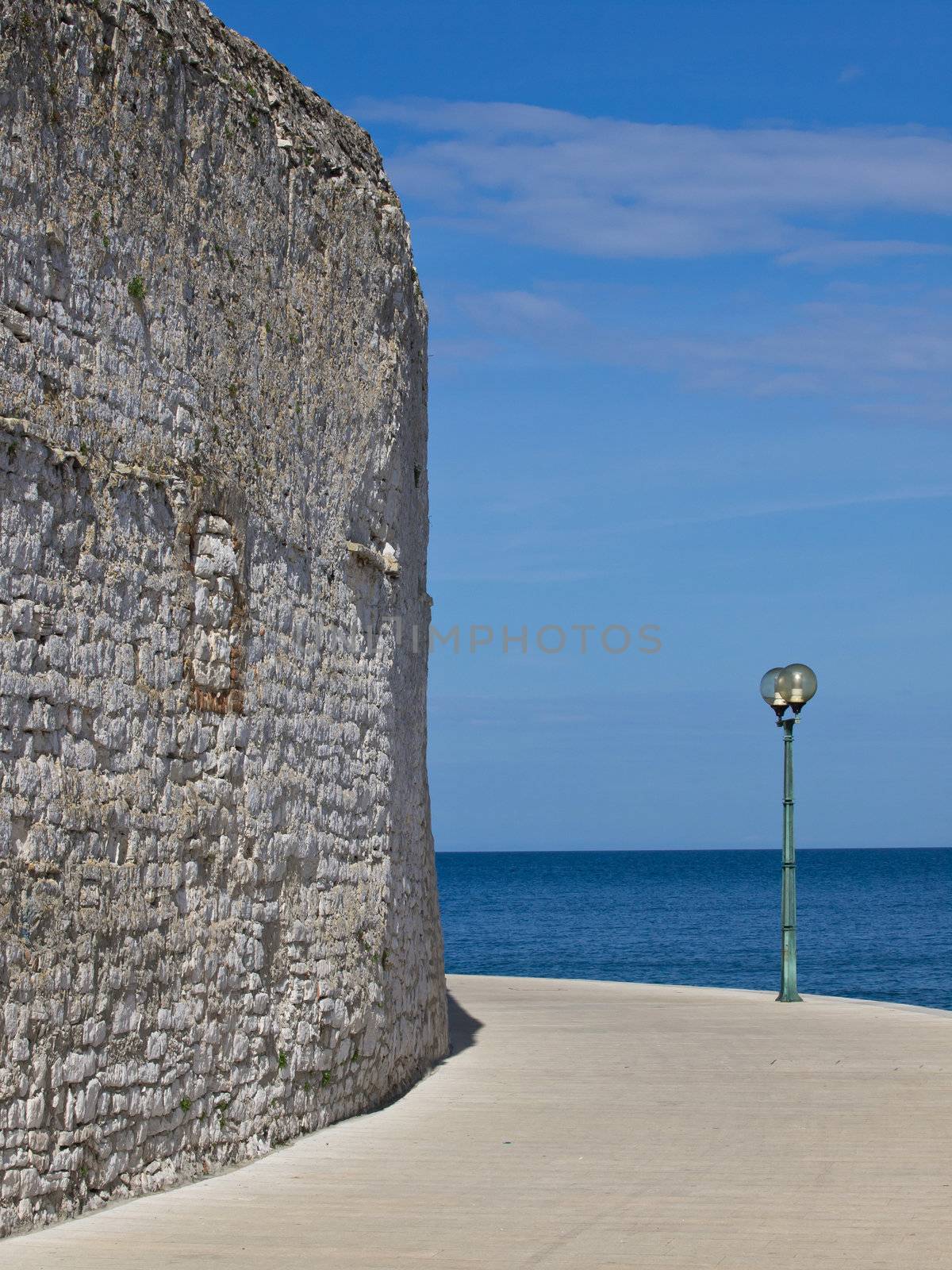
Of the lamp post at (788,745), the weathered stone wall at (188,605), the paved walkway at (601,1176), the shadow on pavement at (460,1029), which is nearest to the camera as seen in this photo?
the paved walkway at (601,1176)

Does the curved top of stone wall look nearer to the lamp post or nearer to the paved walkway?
the paved walkway

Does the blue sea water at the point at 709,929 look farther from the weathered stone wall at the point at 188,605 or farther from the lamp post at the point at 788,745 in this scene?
the weathered stone wall at the point at 188,605

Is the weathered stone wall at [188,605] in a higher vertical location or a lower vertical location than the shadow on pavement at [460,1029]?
higher

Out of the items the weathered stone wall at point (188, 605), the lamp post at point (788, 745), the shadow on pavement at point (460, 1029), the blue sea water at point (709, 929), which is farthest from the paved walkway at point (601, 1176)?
the blue sea water at point (709, 929)

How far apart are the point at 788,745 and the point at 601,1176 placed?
8763mm

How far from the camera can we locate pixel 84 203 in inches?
278

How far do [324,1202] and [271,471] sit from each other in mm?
3763

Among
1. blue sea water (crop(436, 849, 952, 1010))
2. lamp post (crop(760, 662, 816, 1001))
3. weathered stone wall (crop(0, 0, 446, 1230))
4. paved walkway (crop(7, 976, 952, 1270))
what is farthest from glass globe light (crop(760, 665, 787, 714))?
blue sea water (crop(436, 849, 952, 1010))

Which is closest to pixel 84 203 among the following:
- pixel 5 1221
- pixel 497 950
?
pixel 5 1221

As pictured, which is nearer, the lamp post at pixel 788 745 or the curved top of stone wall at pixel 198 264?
the curved top of stone wall at pixel 198 264

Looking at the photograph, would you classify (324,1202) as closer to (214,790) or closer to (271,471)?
(214,790)

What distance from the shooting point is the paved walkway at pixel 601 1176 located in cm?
637

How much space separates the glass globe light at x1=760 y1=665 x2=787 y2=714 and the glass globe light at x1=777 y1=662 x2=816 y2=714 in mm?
41

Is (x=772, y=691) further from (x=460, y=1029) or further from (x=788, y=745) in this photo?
(x=460, y=1029)
